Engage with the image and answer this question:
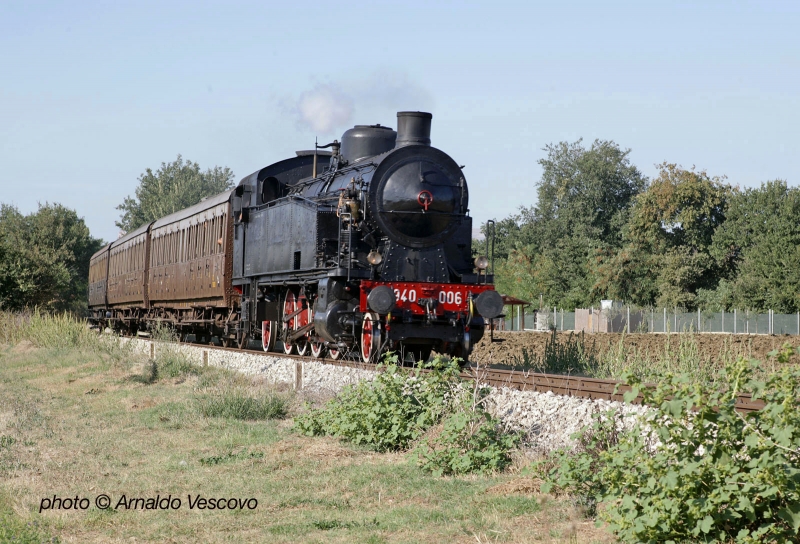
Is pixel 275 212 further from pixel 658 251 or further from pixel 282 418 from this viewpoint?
pixel 658 251

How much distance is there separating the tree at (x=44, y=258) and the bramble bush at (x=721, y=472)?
35805 mm

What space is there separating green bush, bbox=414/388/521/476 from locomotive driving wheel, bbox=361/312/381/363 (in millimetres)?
5197

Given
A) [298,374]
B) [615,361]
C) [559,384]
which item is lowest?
[298,374]

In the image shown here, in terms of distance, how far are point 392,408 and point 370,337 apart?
15.2ft

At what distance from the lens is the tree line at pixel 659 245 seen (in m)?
49.5

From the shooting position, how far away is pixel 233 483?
7789mm

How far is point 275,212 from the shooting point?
1741 centimetres

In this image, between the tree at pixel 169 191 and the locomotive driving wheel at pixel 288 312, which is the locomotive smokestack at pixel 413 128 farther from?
the tree at pixel 169 191

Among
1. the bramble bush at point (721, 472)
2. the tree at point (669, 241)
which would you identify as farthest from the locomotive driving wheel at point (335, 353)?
the tree at point (669, 241)

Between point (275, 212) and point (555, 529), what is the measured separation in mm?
12364

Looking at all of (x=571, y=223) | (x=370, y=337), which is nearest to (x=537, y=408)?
(x=370, y=337)

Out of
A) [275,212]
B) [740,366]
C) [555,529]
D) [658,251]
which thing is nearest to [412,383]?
[555,529]

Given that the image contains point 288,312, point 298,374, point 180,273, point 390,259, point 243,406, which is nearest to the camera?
point 243,406

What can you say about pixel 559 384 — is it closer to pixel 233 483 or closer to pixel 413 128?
pixel 233 483
